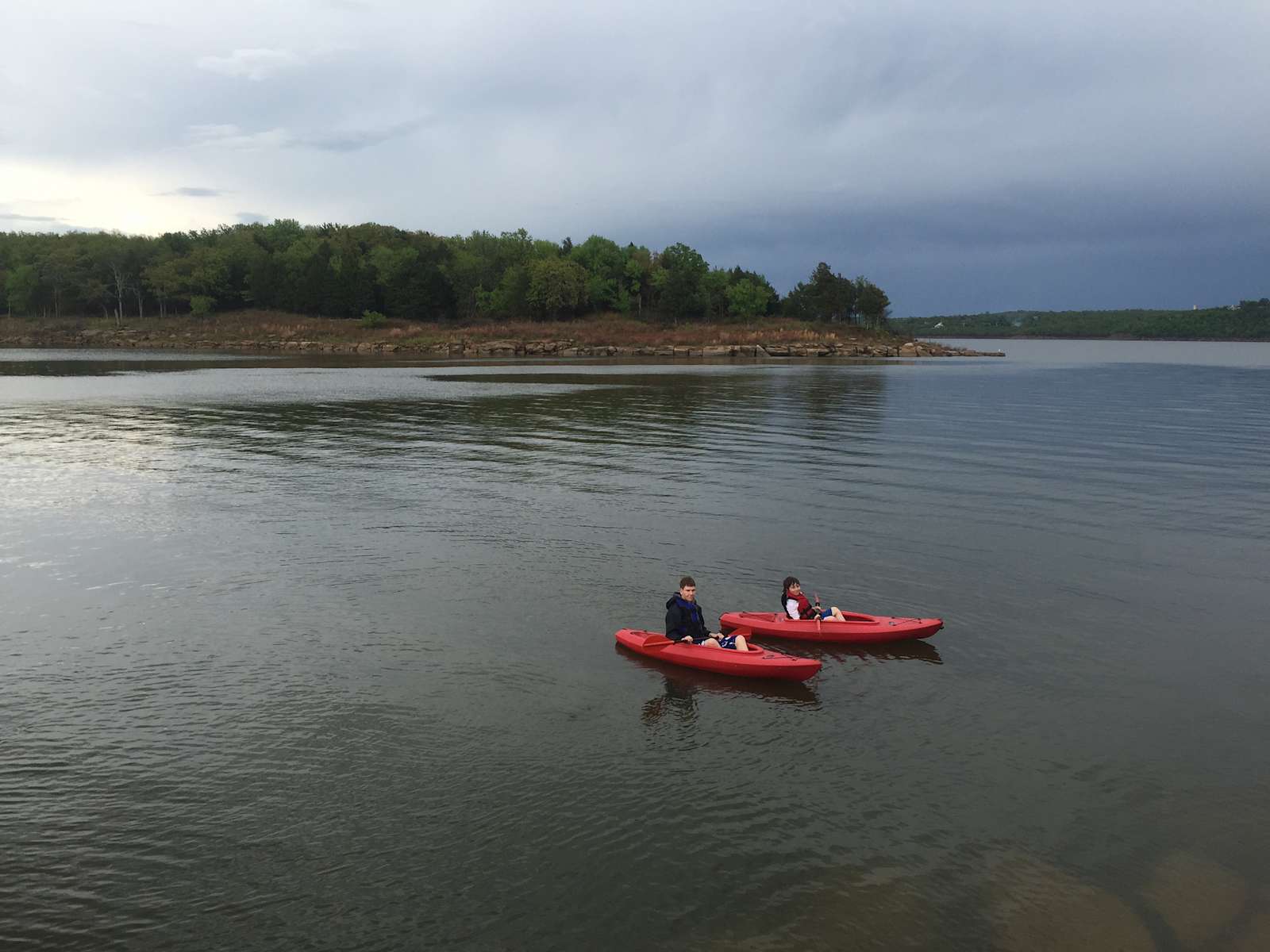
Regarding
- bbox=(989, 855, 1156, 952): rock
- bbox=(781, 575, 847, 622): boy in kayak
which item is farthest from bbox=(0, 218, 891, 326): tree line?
bbox=(989, 855, 1156, 952): rock

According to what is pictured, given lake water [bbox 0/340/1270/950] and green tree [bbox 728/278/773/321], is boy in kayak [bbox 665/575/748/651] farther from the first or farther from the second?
green tree [bbox 728/278/773/321]

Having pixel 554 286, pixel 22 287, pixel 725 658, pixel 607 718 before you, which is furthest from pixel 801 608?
pixel 22 287

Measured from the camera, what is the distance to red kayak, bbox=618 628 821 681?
634 inches

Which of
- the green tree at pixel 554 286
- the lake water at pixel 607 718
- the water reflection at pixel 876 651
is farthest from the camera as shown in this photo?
the green tree at pixel 554 286

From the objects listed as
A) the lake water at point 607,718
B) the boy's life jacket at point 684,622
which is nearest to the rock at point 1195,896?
the lake water at point 607,718

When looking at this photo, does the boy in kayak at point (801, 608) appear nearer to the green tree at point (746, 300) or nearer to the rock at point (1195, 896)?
the rock at point (1195, 896)

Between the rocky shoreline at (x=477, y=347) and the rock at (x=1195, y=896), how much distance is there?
132 metres

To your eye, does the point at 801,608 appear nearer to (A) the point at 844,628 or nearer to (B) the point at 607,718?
(A) the point at 844,628

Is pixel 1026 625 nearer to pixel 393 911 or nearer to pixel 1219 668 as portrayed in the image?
pixel 1219 668

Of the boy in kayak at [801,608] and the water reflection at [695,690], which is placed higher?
the boy in kayak at [801,608]

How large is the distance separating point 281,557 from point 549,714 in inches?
448

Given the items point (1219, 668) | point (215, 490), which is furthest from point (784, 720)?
point (215, 490)

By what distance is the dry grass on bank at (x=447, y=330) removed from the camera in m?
159

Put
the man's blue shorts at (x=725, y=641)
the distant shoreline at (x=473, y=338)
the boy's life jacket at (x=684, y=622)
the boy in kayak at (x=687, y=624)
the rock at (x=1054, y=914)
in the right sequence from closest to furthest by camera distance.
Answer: the rock at (x=1054, y=914), the man's blue shorts at (x=725, y=641), the boy in kayak at (x=687, y=624), the boy's life jacket at (x=684, y=622), the distant shoreline at (x=473, y=338)
